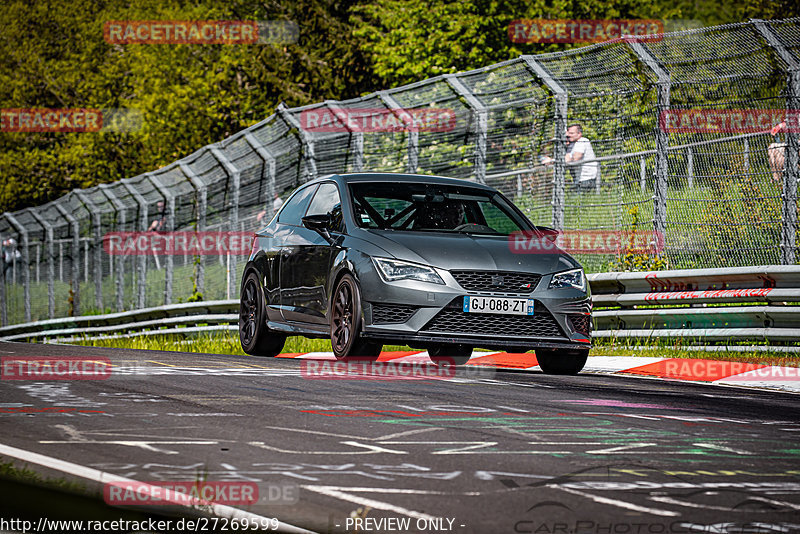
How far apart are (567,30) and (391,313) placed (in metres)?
27.5

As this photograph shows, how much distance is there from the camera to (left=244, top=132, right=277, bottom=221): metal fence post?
1849cm

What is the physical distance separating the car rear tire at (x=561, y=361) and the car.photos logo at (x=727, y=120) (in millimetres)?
3324

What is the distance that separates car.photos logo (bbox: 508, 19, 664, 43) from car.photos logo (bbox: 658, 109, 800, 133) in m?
21.8

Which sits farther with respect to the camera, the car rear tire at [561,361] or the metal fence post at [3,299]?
the metal fence post at [3,299]

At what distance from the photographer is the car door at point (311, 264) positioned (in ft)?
34.9

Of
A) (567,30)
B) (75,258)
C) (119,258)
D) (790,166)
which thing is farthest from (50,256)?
Result: (790,166)

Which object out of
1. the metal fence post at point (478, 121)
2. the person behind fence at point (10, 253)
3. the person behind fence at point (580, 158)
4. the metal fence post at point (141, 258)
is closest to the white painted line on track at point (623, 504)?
the person behind fence at point (580, 158)

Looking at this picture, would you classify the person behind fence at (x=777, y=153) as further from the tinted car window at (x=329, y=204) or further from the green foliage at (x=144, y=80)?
the green foliage at (x=144, y=80)

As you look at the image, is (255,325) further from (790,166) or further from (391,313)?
(790,166)

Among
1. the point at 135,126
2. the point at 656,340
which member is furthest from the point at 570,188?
the point at 135,126

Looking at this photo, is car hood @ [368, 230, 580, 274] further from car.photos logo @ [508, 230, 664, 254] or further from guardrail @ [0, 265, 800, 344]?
guardrail @ [0, 265, 800, 344]

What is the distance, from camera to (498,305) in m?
9.59

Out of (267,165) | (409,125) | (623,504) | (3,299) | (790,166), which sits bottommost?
(623,504)

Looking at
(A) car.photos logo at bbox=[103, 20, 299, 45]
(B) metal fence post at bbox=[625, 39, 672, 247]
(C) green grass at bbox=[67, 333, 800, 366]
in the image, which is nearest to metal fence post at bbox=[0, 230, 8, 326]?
(A) car.photos logo at bbox=[103, 20, 299, 45]
